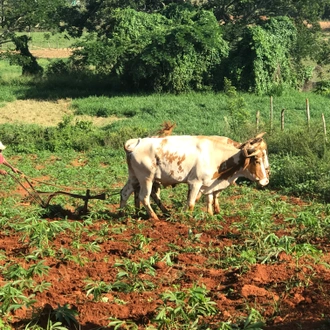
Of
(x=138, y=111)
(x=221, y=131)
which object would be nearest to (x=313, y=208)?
(x=221, y=131)

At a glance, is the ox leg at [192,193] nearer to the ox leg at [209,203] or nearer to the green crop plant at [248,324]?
the ox leg at [209,203]

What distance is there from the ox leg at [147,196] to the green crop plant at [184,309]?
3904 millimetres

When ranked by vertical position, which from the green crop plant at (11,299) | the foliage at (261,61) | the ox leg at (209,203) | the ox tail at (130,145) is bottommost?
the foliage at (261,61)

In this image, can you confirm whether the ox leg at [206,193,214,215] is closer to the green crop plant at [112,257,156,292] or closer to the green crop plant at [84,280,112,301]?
the green crop plant at [112,257,156,292]

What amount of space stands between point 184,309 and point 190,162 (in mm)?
4601

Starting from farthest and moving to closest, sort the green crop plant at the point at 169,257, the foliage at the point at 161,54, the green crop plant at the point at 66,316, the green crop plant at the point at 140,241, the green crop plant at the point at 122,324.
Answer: the foliage at the point at 161,54 → the green crop plant at the point at 140,241 → the green crop plant at the point at 169,257 → the green crop plant at the point at 66,316 → the green crop plant at the point at 122,324

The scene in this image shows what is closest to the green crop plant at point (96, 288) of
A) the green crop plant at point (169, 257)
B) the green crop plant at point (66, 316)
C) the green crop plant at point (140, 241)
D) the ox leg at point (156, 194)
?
the green crop plant at point (66, 316)

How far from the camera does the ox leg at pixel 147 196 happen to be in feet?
34.0

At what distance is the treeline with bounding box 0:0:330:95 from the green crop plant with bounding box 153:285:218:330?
84.8 ft

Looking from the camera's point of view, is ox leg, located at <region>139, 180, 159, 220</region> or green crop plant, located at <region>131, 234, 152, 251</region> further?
ox leg, located at <region>139, 180, 159, 220</region>

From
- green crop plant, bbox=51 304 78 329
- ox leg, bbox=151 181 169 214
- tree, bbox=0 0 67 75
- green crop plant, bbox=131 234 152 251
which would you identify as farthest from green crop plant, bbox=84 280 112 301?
tree, bbox=0 0 67 75

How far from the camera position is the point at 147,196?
1042cm

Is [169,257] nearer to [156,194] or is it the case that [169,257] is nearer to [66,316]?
[66,316]

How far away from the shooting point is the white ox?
1047 centimetres
